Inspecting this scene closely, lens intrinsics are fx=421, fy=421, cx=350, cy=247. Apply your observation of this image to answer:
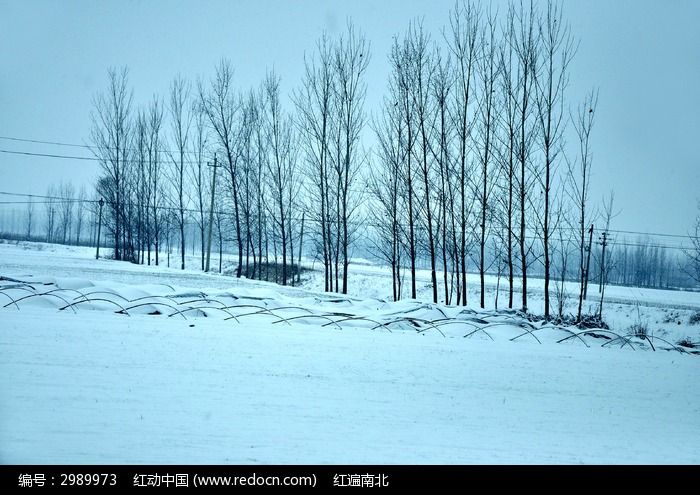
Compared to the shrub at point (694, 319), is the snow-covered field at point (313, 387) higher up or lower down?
higher up

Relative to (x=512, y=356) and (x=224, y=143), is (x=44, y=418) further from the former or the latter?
(x=224, y=143)

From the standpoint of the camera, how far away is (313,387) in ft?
12.4

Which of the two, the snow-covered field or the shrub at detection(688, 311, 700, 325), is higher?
the snow-covered field

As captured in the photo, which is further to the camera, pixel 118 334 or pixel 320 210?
pixel 320 210

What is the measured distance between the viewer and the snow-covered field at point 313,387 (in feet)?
8.93

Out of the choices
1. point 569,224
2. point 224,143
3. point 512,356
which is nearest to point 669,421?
point 512,356

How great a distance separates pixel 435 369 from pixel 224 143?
1779 cm

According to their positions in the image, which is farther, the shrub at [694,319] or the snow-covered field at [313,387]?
the shrub at [694,319]

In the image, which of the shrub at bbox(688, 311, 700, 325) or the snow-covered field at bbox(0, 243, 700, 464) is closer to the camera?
the snow-covered field at bbox(0, 243, 700, 464)

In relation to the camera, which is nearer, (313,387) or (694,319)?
(313,387)

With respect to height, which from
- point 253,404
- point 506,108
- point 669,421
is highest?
point 506,108

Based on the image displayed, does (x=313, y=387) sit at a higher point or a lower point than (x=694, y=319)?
higher

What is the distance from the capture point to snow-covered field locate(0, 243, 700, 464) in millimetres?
2723

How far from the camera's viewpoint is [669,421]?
375cm
